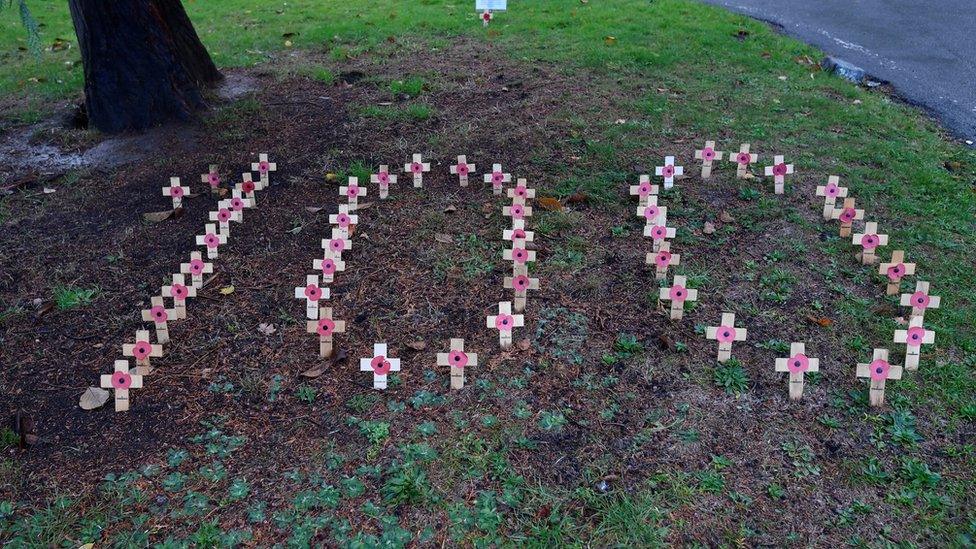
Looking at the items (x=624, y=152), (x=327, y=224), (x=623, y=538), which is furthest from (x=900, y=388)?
(x=327, y=224)

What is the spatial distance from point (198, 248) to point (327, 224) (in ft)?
2.60

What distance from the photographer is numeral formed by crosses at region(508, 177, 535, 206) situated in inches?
182

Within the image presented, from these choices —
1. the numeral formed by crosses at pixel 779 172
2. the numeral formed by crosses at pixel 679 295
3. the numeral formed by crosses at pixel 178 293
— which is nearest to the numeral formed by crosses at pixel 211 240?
the numeral formed by crosses at pixel 178 293

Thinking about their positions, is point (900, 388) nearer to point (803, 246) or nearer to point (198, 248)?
point (803, 246)

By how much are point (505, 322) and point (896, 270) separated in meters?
2.14

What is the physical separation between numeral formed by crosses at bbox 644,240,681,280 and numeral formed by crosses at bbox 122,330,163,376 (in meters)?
2.59

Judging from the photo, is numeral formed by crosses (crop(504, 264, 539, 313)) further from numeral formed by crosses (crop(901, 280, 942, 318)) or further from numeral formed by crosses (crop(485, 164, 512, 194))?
numeral formed by crosses (crop(901, 280, 942, 318))

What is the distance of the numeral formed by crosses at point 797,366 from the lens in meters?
→ 3.26

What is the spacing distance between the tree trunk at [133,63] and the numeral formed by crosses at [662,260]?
4143 millimetres

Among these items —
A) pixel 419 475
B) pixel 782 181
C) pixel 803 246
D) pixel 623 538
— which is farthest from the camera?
pixel 782 181

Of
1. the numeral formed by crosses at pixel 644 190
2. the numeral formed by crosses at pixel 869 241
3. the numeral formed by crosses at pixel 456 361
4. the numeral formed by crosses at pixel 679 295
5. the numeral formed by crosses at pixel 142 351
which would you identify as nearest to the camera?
the numeral formed by crosses at pixel 456 361

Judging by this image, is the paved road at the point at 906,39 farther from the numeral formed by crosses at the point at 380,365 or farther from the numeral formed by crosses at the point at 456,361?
the numeral formed by crosses at the point at 380,365

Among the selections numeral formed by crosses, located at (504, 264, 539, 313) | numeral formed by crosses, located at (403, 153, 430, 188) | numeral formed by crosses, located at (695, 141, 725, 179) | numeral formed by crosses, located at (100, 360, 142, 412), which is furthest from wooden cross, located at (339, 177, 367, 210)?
numeral formed by crosses, located at (695, 141, 725, 179)

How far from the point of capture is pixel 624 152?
18.5 ft
